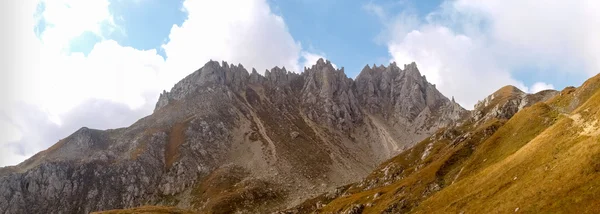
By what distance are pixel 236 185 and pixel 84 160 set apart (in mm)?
71378

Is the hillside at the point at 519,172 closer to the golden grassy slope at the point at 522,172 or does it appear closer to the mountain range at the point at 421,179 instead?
the golden grassy slope at the point at 522,172

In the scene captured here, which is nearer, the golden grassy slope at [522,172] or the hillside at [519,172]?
the golden grassy slope at [522,172]

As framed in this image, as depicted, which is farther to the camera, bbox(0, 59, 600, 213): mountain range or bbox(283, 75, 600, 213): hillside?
bbox(0, 59, 600, 213): mountain range

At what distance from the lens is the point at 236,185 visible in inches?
7215

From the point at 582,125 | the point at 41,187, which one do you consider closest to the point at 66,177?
the point at 41,187

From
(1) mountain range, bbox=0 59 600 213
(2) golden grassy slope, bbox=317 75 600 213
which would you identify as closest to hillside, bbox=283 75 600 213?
(2) golden grassy slope, bbox=317 75 600 213

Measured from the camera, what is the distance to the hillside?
46.7 m

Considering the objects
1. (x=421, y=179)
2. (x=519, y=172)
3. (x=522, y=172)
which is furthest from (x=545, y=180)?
(x=421, y=179)

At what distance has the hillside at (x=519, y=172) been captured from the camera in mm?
46719

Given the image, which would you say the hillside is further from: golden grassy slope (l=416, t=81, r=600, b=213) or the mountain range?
the mountain range

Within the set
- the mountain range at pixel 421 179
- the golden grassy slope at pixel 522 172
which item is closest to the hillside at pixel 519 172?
the golden grassy slope at pixel 522 172

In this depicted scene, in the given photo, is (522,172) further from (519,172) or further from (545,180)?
(545,180)

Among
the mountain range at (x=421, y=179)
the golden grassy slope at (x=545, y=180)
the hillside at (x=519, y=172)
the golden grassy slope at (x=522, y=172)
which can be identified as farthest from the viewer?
the mountain range at (x=421, y=179)

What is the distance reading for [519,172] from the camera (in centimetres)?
5941
